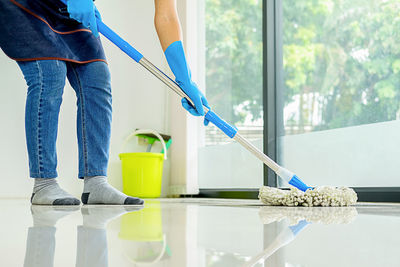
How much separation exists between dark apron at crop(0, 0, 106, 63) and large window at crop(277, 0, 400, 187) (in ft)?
4.00

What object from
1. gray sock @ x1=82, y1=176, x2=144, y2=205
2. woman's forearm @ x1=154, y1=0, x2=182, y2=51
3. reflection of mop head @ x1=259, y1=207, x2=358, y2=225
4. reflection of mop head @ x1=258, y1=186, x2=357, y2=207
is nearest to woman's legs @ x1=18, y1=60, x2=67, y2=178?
gray sock @ x1=82, y1=176, x2=144, y2=205

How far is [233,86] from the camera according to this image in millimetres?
2875

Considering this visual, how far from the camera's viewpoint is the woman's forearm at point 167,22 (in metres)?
1.53

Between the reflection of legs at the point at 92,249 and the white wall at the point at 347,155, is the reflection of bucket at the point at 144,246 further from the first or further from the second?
the white wall at the point at 347,155

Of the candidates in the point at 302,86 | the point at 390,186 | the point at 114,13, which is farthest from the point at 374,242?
the point at 114,13

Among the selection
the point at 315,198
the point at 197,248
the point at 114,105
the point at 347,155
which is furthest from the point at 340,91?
the point at 197,248

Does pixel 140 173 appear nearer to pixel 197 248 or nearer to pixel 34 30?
pixel 34 30

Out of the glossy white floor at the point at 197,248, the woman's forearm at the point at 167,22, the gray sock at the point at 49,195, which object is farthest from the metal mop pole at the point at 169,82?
the glossy white floor at the point at 197,248

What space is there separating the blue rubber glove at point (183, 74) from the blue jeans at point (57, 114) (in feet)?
0.94

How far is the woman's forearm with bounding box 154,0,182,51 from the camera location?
153 cm

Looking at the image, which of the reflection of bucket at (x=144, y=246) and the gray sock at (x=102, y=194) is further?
the gray sock at (x=102, y=194)

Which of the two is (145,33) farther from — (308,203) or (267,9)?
(308,203)

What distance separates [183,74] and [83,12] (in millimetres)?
382

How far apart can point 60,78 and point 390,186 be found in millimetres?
1358
